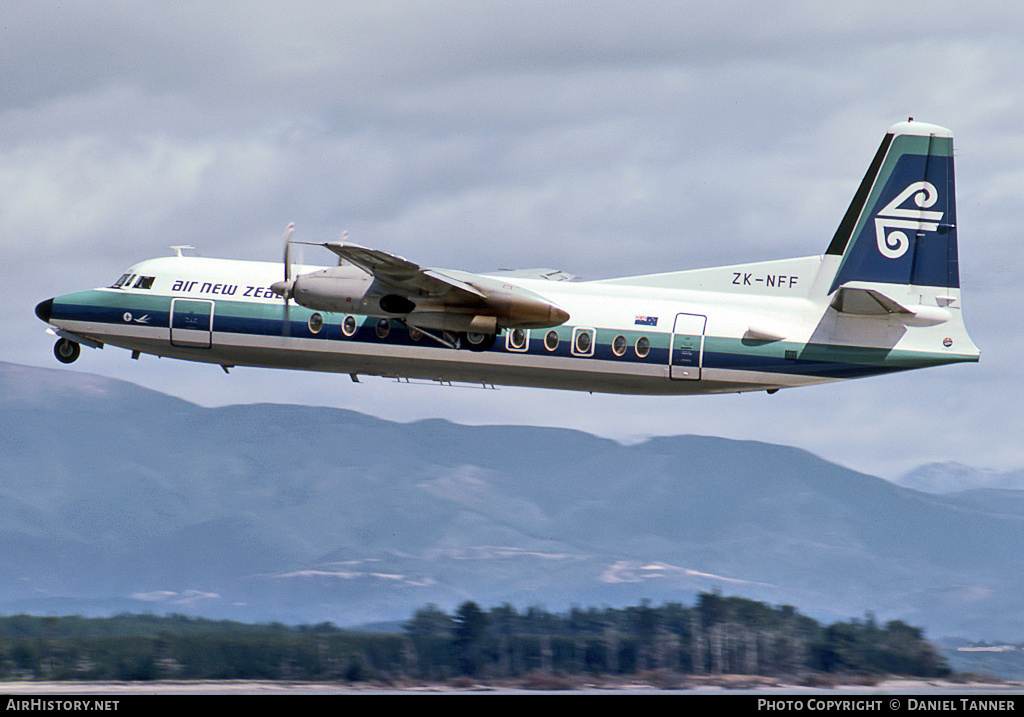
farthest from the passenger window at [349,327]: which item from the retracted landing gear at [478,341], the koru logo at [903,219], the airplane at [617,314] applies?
the koru logo at [903,219]

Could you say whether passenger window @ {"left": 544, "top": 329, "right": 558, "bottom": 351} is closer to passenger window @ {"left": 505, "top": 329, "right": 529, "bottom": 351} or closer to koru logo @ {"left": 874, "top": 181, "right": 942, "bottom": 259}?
passenger window @ {"left": 505, "top": 329, "right": 529, "bottom": 351}

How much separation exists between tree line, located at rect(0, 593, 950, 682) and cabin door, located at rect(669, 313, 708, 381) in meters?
21.2

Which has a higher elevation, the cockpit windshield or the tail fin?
the tail fin

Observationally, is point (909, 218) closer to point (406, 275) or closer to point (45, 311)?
point (406, 275)

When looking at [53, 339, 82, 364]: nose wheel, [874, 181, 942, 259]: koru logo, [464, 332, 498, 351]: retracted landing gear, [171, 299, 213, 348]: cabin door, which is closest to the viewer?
[464, 332, 498, 351]: retracted landing gear

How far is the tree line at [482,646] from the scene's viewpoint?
4334cm

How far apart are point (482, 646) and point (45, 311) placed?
2453 centimetres

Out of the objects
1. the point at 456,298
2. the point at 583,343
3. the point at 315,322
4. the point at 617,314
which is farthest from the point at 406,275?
the point at 617,314

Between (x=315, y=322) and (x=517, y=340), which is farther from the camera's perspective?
(x=315, y=322)

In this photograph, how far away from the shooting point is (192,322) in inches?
1106

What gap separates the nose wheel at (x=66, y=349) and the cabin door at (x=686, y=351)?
14.7 m

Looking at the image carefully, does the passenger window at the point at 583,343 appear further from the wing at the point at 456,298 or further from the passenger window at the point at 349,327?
the passenger window at the point at 349,327

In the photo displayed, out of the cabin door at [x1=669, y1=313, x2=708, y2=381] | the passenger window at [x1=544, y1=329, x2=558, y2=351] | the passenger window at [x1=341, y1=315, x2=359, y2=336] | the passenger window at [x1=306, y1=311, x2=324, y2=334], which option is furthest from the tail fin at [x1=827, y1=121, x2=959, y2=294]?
the passenger window at [x1=306, y1=311, x2=324, y2=334]

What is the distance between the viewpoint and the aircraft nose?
29.5 meters
